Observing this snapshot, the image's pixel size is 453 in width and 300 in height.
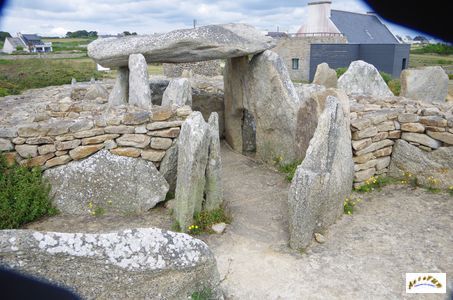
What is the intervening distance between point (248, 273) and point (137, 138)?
8.26 feet

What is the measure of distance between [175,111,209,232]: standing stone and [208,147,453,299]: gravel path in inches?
18.5

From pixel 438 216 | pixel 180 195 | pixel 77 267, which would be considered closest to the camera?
pixel 77 267

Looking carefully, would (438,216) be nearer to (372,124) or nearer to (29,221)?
(372,124)

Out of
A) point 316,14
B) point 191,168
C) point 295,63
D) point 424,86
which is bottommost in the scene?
point 191,168

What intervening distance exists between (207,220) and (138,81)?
8.93ft

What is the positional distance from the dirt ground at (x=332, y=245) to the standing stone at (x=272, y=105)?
1040 millimetres

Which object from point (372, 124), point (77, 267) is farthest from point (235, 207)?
point (77, 267)

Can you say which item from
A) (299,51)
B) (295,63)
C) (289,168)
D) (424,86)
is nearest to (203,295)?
(289,168)

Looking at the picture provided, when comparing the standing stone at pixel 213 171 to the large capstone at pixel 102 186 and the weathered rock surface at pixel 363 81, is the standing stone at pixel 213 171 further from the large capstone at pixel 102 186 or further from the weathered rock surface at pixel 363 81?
the weathered rock surface at pixel 363 81

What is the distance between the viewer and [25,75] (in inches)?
655

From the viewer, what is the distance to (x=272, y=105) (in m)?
7.38

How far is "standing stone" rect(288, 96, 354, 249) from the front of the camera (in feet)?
15.7

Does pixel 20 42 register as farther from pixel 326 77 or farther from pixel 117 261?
pixel 326 77

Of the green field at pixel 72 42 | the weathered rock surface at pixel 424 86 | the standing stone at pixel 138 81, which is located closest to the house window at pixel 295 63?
the green field at pixel 72 42
